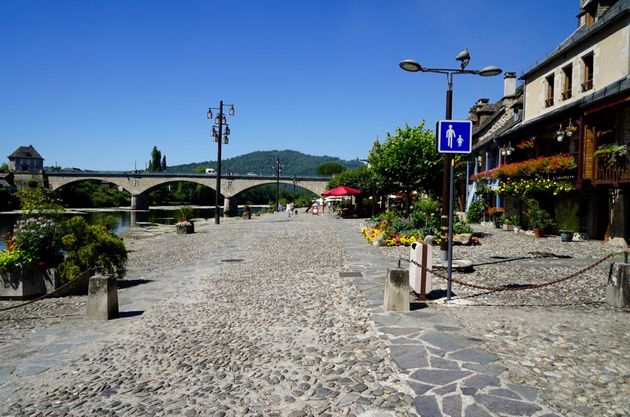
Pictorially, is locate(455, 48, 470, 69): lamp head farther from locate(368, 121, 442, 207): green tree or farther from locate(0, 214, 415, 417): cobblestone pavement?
locate(368, 121, 442, 207): green tree

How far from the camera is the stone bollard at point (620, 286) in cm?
690

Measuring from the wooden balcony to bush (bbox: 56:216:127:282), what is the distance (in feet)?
49.2

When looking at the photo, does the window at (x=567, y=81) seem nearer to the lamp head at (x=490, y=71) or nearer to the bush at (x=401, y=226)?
the bush at (x=401, y=226)

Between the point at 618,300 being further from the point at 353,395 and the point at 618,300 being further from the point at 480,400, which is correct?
the point at 353,395

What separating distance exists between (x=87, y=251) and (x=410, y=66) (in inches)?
304

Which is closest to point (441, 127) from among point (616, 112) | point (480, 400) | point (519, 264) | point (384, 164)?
point (480, 400)

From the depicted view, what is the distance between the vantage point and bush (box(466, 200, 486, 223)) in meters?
27.1

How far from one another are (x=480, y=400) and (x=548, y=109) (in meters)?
20.1

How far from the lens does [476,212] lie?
27375 millimetres

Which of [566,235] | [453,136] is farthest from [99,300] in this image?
[566,235]

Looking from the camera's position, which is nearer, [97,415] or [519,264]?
[97,415]

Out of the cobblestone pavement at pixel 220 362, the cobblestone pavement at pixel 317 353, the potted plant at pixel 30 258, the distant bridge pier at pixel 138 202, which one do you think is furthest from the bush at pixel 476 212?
the distant bridge pier at pixel 138 202

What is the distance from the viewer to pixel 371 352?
4.97 meters

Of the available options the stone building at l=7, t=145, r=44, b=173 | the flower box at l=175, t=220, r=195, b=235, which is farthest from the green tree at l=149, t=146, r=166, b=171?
the flower box at l=175, t=220, r=195, b=235
